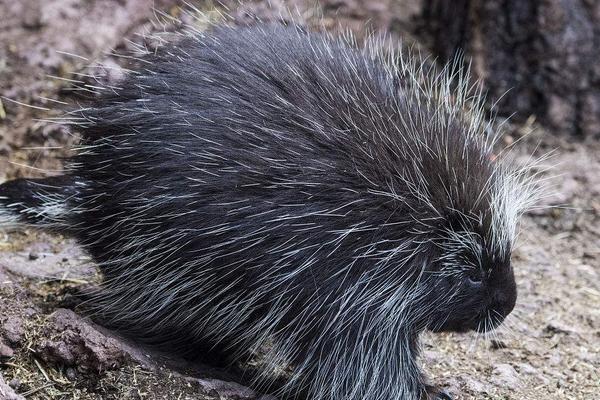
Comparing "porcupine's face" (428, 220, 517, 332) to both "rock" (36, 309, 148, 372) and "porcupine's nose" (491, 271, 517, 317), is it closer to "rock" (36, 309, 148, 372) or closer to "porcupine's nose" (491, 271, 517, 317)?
"porcupine's nose" (491, 271, 517, 317)

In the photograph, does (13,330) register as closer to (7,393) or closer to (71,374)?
(71,374)

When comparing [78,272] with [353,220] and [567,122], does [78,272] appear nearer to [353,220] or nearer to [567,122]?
[353,220]

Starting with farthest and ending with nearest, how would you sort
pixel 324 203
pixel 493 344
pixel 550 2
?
pixel 550 2, pixel 493 344, pixel 324 203

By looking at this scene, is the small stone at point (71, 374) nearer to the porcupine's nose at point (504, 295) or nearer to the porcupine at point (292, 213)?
the porcupine at point (292, 213)

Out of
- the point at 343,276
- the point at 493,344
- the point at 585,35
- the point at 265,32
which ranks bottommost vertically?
the point at 493,344

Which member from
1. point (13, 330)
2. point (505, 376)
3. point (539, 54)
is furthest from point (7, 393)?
point (539, 54)

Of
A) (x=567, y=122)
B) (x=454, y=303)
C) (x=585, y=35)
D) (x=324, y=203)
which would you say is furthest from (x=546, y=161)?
(x=324, y=203)

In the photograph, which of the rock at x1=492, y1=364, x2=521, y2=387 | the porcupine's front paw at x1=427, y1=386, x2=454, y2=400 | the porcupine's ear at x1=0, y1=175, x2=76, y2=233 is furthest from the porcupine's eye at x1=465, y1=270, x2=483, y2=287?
the porcupine's ear at x1=0, y1=175, x2=76, y2=233
